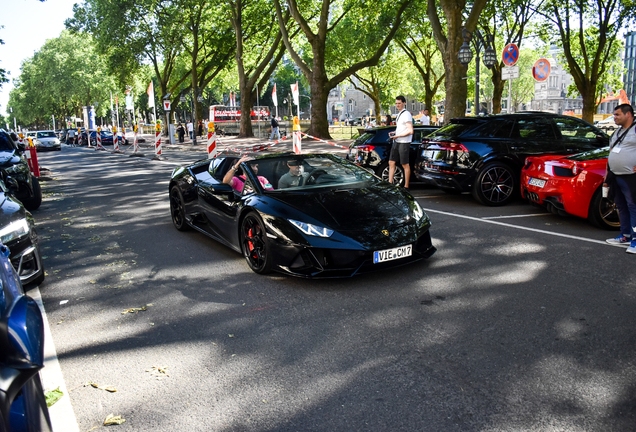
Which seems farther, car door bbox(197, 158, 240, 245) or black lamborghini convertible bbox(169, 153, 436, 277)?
car door bbox(197, 158, 240, 245)

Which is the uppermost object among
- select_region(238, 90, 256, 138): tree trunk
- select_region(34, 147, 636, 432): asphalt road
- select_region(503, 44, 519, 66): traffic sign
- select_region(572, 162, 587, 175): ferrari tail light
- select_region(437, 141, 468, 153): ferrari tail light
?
select_region(503, 44, 519, 66): traffic sign

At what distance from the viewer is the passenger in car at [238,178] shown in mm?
6305

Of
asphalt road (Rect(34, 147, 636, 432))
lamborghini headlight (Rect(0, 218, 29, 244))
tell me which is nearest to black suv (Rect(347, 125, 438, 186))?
asphalt road (Rect(34, 147, 636, 432))

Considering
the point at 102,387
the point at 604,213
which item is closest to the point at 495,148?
the point at 604,213

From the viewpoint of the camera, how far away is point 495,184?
10102mm

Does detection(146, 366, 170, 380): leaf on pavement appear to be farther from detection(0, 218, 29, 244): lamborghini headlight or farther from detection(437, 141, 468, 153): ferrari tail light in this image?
detection(437, 141, 468, 153): ferrari tail light

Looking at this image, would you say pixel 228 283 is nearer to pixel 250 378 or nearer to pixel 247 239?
pixel 247 239

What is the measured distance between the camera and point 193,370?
3727 mm

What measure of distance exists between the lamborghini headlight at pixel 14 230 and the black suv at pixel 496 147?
7219 millimetres

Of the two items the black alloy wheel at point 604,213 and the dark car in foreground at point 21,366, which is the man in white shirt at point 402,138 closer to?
the black alloy wheel at point 604,213

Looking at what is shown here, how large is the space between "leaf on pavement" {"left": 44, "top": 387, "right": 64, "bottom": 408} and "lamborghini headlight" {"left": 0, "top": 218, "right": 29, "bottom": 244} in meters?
2.14

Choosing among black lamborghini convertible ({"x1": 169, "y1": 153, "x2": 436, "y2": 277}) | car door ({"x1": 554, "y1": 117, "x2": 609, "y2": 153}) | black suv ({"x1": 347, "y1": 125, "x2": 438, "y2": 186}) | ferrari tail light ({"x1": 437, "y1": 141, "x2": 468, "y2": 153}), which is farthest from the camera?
black suv ({"x1": 347, "y1": 125, "x2": 438, "y2": 186})

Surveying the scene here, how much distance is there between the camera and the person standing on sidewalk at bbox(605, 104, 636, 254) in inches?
250

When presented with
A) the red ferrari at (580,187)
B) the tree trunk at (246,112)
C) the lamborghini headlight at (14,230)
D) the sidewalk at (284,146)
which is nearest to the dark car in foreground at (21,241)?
the lamborghini headlight at (14,230)
